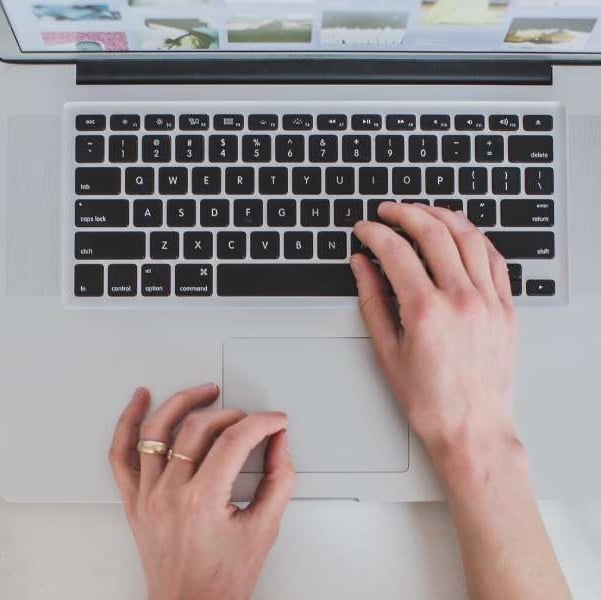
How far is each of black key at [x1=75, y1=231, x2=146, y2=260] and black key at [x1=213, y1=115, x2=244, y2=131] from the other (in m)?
0.12

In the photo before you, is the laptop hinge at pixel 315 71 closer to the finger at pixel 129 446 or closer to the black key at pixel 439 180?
the black key at pixel 439 180

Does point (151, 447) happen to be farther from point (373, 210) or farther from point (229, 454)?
point (373, 210)

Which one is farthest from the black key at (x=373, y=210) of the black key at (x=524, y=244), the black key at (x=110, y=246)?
the black key at (x=110, y=246)

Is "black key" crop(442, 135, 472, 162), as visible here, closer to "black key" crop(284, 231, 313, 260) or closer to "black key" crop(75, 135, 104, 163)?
"black key" crop(284, 231, 313, 260)

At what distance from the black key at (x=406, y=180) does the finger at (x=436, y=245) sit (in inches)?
1.0

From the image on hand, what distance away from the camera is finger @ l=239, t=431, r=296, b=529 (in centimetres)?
60

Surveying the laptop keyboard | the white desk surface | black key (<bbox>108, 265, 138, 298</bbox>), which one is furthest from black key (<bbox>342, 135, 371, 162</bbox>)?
the white desk surface

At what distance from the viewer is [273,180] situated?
2.10 ft

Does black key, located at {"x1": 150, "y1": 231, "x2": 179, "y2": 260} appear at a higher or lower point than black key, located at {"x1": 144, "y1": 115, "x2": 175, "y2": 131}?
lower

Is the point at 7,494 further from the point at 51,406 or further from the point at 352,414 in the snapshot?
the point at 352,414

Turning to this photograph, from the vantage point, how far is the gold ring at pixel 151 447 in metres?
0.61

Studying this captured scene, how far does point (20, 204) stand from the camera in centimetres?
65

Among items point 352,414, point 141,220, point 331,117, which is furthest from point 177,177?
point 352,414

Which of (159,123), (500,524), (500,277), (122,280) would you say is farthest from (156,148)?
(500,524)
